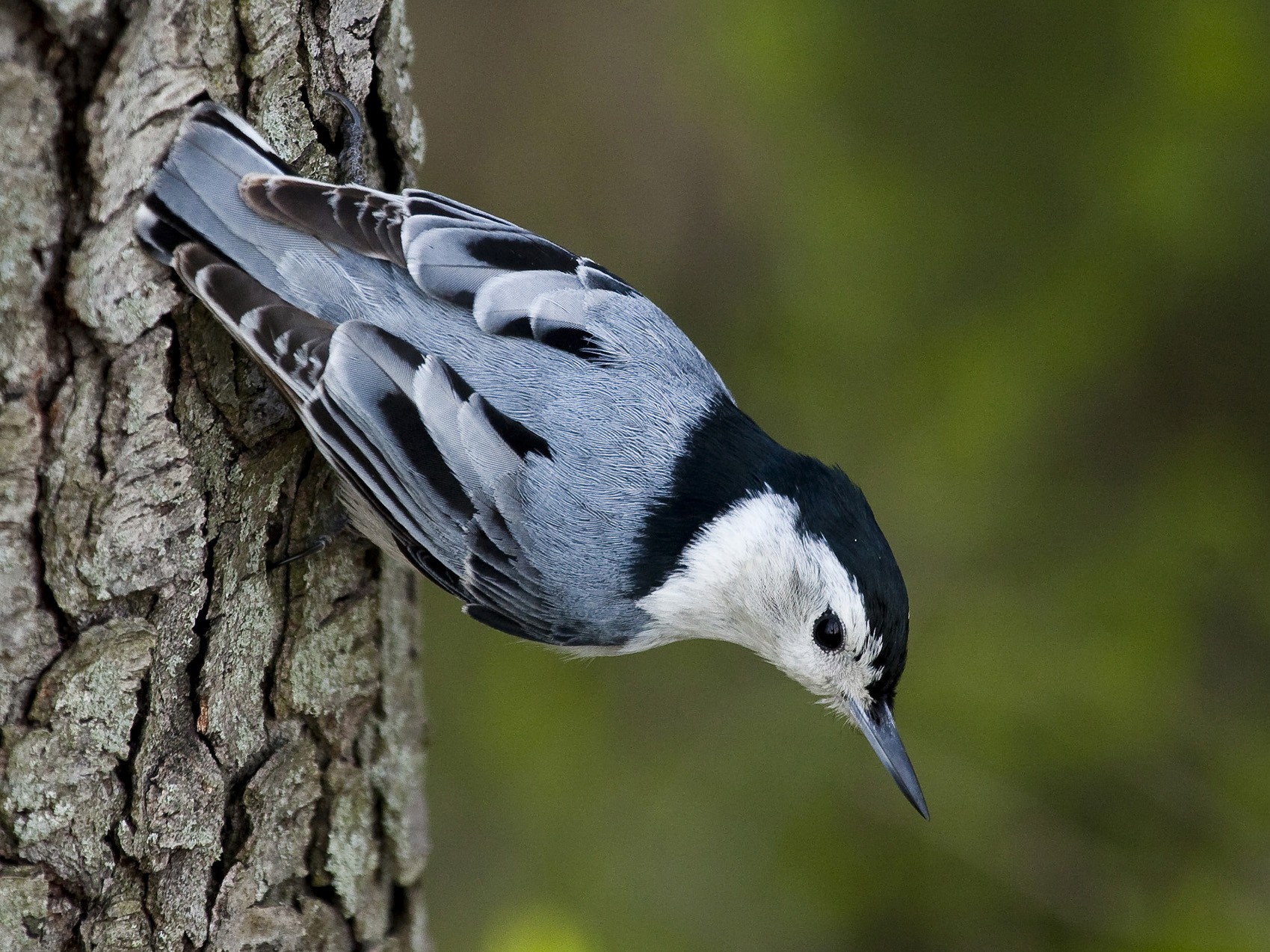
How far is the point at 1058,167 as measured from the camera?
2574mm

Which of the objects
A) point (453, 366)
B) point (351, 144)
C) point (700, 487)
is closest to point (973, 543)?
point (700, 487)

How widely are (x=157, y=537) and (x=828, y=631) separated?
100cm

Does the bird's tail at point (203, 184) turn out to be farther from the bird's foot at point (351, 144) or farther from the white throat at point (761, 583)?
the white throat at point (761, 583)

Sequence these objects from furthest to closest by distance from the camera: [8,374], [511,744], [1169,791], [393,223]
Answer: [511,744], [1169,791], [393,223], [8,374]

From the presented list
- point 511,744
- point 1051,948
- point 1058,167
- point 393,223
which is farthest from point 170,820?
point 1058,167

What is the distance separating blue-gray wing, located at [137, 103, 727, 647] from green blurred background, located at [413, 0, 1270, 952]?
3.55ft

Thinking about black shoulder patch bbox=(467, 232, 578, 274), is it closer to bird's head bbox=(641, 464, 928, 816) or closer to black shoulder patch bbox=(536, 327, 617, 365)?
black shoulder patch bbox=(536, 327, 617, 365)

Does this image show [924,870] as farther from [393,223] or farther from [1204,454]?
[393,223]

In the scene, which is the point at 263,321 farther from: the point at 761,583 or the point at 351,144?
the point at 761,583

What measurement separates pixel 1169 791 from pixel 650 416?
1.58m

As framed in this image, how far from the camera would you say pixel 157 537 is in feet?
4.77

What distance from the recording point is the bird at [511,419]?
57.3 inches

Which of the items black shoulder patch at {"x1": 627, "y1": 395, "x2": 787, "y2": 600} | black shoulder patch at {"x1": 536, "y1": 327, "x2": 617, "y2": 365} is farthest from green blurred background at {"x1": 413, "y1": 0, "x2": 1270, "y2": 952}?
black shoulder patch at {"x1": 536, "y1": 327, "x2": 617, "y2": 365}

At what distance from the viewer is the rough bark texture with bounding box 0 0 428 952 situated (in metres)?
1.28
